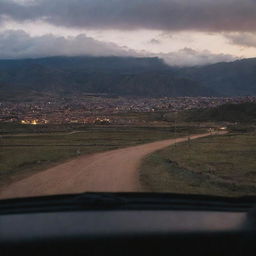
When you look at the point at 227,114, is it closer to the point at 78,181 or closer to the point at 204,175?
the point at 204,175

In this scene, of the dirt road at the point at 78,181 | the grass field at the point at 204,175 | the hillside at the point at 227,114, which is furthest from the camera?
the hillside at the point at 227,114

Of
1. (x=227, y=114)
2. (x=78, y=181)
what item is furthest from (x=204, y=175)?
(x=227, y=114)

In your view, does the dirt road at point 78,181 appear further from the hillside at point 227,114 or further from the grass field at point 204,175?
the hillside at point 227,114

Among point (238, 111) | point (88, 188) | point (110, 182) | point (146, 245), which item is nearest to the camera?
point (146, 245)

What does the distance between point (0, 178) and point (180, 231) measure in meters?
22.6

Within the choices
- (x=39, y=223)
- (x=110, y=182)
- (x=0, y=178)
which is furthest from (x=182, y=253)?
(x=0, y=178)

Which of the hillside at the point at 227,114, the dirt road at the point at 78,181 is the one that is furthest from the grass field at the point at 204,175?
the hillside at the point at 227,114

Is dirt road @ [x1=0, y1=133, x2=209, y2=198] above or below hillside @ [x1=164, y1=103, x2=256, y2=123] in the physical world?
above

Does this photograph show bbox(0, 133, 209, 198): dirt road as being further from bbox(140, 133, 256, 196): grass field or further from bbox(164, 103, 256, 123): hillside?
bbox(164, 103, 256, 123): hillside

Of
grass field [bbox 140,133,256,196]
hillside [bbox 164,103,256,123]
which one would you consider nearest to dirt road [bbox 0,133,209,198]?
grass field [bbox 140,133,256,196]

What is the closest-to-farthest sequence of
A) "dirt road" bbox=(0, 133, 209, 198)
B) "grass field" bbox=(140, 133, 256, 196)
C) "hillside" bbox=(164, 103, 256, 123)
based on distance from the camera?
"dirt road" bbox=(0, 133, 209, 198) → "grass field" bbox=(140, 133, 256, 196) → "hillside" bbox=(164, 103, 256, 123)

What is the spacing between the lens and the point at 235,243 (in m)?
3.62

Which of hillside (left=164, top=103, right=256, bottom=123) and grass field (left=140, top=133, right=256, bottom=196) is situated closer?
grass field (left=140, top=133, right=256, bottom=196)

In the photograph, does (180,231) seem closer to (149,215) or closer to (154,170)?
(149,215)
